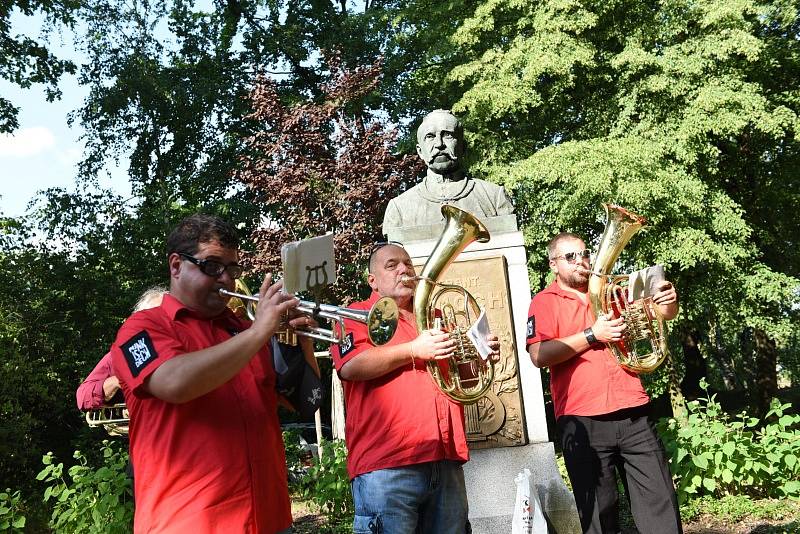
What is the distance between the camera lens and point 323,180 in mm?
12852

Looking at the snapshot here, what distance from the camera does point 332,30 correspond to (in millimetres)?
21875

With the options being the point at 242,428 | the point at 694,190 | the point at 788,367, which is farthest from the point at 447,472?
the point at 788,367

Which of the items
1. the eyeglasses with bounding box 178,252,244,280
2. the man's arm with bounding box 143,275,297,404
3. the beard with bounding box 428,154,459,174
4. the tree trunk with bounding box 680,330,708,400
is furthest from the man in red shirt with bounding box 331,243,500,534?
the tree trunk with bounding box 680,330,708,400

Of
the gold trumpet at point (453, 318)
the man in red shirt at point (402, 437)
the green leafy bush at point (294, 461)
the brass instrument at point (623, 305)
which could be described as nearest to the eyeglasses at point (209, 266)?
the man in red shirt at point (402, 437)

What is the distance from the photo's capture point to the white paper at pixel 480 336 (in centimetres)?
327

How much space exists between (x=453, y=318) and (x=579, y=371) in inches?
40.0

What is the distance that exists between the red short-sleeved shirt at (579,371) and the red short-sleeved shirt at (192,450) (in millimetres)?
2131

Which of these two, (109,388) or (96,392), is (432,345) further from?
(96,392)

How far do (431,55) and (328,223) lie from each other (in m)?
6.08

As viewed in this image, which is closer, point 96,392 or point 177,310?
point 177,310

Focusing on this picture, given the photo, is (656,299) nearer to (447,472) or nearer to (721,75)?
(447,472)

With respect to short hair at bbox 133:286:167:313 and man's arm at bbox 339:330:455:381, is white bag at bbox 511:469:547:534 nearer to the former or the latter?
man's arm at bbox 339:330:455:381

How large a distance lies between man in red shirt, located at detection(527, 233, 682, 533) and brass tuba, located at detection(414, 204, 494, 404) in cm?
71

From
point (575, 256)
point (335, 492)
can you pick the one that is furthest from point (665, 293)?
point (335, 492)
